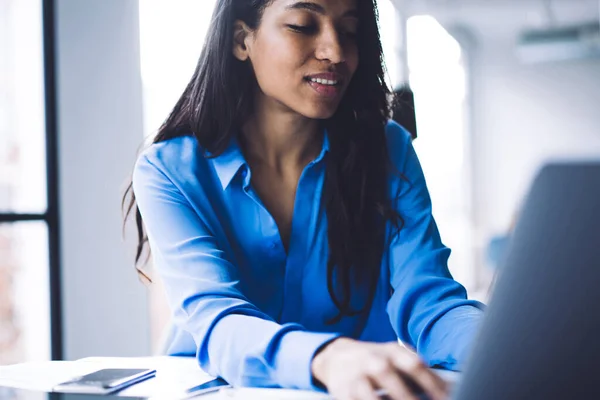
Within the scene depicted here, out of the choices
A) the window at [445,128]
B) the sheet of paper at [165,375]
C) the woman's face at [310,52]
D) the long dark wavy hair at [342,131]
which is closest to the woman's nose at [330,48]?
the woman's face at [310,52]

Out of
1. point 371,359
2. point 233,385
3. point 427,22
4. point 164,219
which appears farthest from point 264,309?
point 427,22

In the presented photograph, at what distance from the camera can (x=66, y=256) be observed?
249 cm

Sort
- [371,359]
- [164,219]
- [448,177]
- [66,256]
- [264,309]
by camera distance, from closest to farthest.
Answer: [371,359] → [164,219] → [264,309] → [66,256] → [448,177]

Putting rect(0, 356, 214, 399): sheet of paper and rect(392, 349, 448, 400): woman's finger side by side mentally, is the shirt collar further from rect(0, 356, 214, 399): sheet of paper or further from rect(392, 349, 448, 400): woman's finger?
rect(392, 349, 448, 400): woman's finger

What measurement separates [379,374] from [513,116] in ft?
28.0

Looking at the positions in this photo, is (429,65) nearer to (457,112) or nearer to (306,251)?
(457,112)

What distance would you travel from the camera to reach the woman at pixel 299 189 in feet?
4.01

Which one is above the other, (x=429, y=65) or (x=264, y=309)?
(x=429, y=65)

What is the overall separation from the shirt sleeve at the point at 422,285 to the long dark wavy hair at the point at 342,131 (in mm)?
31

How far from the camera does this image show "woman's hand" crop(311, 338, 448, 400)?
0.67 meters

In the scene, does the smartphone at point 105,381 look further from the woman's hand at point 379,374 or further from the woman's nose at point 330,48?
the woman's nose at point 330,48

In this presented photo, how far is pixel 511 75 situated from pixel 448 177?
6.06 feet

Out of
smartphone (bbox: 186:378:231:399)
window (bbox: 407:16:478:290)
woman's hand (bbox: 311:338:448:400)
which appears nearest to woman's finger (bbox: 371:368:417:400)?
woman's hand (bbox: 311:338:448:400)

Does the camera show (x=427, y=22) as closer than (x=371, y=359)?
No
